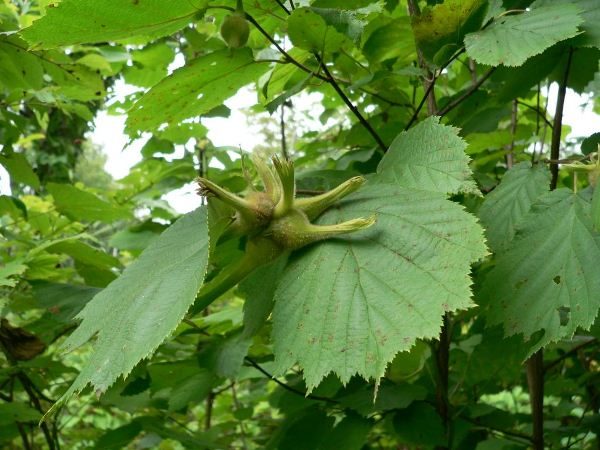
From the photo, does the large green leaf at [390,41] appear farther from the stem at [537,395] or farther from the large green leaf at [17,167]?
the large green leaf at [17,167]

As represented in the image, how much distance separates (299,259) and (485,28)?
0.47 m

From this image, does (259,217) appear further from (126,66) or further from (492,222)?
(126,66)

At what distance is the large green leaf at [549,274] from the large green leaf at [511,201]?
0.05 m

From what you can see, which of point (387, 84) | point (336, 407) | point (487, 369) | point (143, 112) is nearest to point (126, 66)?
point (387, 84)

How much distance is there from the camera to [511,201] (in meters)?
0.94

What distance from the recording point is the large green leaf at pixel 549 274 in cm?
76

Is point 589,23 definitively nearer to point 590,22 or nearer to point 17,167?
point 590,22

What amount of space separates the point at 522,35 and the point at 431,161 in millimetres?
229

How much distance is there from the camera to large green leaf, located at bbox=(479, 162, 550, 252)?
92 centimetres

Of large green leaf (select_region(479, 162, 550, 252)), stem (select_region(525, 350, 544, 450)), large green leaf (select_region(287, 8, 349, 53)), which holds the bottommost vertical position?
stem (select_region(525, 350, 544, 450))

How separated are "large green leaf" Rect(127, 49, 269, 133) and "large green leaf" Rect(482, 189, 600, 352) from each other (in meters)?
0.50

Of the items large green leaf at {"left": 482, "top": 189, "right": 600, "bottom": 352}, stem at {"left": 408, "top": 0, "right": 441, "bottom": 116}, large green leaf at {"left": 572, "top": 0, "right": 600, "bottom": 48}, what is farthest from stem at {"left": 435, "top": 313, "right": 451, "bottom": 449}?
large green leaf at {"left": 572, "top": 0, "right": 600, "bottom": 48}

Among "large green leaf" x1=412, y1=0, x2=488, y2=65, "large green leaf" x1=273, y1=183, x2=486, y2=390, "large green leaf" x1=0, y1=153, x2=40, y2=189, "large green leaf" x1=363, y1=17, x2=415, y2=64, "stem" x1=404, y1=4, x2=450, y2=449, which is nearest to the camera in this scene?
"large green leaf" x1=273, y1=183, x2=486, y2=390

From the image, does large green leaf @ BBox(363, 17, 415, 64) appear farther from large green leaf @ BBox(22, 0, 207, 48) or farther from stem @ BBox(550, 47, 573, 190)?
large green leaf @ BBox(22, 0, 207, 48)
